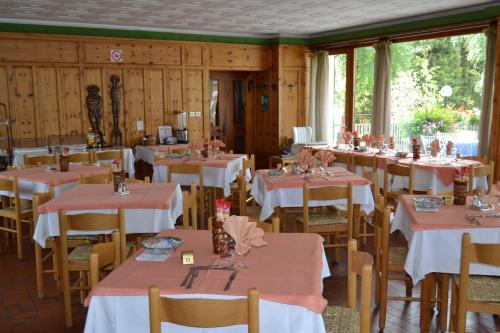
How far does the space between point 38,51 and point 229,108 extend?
4258mm

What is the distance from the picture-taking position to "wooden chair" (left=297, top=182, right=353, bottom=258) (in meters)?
4.59

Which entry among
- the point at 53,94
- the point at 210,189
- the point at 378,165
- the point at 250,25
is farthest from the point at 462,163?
the point at 53,94

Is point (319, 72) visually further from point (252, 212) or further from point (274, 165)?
point (252, 212)

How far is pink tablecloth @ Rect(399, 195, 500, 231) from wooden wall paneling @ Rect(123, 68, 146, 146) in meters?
7.04

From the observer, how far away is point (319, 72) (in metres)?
11.1

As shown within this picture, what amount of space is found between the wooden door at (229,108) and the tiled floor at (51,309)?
22.0 feet

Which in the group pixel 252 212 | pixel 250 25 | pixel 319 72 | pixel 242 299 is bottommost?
pixel 252 212

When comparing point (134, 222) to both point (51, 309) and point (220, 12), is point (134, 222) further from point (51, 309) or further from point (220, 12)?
point (220, 12)

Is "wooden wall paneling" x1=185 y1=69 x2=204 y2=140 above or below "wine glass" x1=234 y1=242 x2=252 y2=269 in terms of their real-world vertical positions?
above

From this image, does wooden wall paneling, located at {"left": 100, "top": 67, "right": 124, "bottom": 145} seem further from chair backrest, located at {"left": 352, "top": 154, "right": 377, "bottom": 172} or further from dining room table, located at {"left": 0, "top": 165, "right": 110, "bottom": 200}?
chair backrest, located at {"left": 352, "top": 154, "right": 377, "bottom": 172}

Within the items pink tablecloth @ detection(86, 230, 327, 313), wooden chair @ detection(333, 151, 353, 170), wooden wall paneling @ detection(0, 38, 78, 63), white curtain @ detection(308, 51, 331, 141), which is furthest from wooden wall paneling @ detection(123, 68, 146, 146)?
pink tablecloth @ detection(86, 230, 327, 313)

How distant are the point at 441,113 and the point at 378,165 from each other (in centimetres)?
361

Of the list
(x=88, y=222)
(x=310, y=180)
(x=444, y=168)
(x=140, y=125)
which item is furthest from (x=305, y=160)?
(x=140, y=125)

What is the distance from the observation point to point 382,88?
9438 mm
